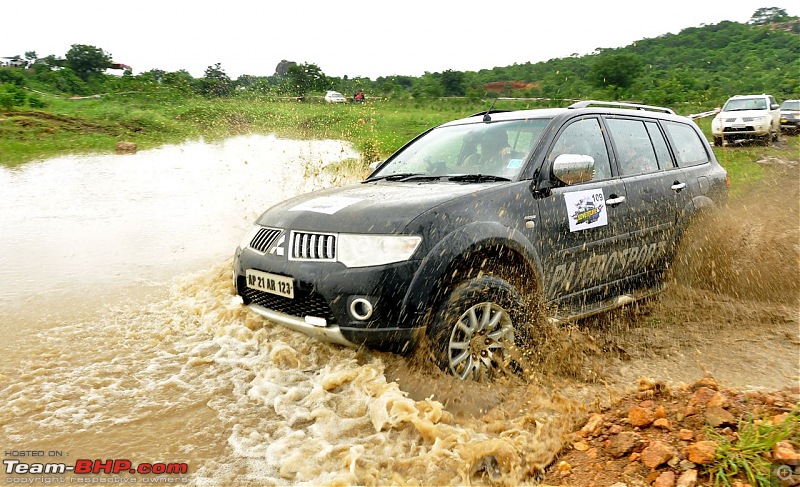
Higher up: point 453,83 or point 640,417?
point 453,83

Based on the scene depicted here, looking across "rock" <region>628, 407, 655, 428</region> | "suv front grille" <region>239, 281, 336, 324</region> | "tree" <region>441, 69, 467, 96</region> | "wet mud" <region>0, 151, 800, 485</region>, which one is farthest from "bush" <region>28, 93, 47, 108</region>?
"rock" <region>628, 407, 655, 428</region>

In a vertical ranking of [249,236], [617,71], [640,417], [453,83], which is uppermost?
[617,71]

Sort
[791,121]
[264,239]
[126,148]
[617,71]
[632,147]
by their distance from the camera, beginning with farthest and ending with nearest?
[617,71] < [791,121] < [126,148] < [632,147] < [264,239]

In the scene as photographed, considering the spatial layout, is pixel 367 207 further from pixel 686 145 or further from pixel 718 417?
pixel 686 145

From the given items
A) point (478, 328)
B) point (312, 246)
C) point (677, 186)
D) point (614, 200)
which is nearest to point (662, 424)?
point (478, 328)

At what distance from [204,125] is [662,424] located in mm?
23308

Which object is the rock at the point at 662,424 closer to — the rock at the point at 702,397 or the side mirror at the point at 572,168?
the rock at the point at 702,397

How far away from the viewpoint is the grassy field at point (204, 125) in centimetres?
1678

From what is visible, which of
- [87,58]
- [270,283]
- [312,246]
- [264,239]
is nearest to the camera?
[312,246]

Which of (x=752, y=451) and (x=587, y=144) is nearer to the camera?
(x=752, y=451)

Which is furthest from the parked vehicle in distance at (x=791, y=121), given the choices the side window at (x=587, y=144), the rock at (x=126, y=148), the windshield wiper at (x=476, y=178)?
the windshield wiper at (x=476, y=178)

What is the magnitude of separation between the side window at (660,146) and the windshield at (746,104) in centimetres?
1887

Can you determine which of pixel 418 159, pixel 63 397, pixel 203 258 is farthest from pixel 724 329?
pixel 203 258

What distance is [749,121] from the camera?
20781mm
